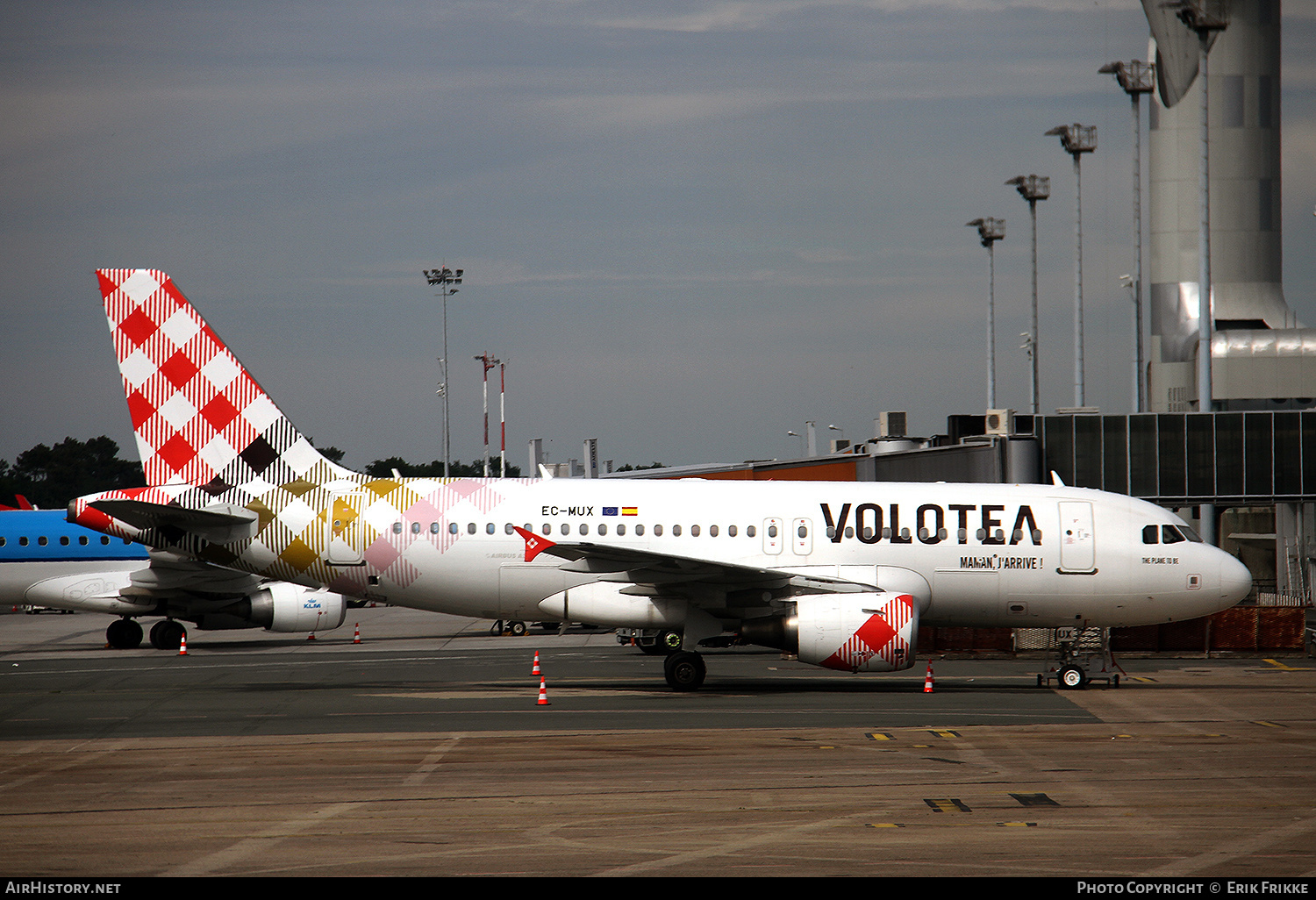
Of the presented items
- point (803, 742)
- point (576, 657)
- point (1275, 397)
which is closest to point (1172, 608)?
point (803, 742)

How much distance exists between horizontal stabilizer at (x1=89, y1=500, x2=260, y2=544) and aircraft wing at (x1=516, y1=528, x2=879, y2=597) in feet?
16.3

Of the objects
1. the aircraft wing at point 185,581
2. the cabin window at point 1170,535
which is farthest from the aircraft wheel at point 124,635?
the cabin window at point 1170,535

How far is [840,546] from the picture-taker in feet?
72.4

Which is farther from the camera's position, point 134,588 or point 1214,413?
point 1214,413

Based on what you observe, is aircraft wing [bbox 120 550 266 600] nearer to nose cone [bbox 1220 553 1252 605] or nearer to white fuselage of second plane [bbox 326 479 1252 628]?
white fuselage of second plane [bbox 326 479 1252 628]

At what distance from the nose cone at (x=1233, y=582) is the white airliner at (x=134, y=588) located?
19623 millimetres

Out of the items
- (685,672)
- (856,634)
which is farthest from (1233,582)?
(685,672)

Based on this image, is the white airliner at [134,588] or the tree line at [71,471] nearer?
the white airliner at [134,588]

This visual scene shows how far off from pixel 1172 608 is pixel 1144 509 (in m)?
1.95

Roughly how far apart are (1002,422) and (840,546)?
19.4 m

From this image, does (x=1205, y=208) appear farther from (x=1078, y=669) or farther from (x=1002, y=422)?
(x=1078, y=669)

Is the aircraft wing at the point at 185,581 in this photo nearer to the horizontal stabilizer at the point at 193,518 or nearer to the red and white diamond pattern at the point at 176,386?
the red and white diamond pattern at the point at 176,386

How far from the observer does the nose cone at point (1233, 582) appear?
22.3m

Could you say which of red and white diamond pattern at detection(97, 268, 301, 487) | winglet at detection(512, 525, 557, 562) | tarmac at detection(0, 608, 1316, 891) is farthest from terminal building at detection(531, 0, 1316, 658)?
red and white diamond pattern at detection(97, 268, 301, 487)
